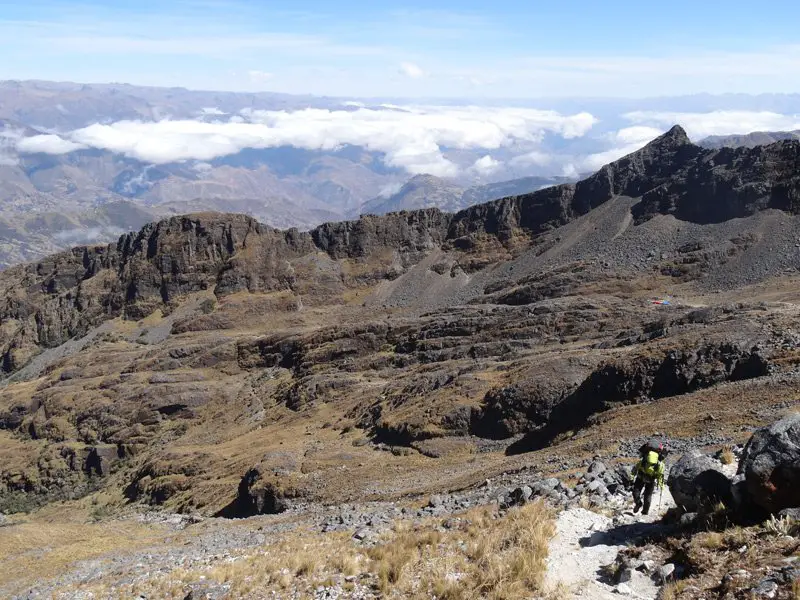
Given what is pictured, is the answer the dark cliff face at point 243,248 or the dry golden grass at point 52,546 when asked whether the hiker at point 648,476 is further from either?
the dark cliff face at point 243,248

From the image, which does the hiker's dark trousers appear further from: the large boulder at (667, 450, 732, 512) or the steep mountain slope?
the steep mountain slope

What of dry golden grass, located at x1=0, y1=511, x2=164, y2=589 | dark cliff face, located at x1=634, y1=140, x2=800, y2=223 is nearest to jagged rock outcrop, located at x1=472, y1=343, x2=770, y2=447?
dry golden grass, located at x1=0, y1=511, x2=164, y2=589

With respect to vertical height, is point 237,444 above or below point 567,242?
below

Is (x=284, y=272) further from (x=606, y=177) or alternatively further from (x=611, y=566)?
(x=611, y=566)

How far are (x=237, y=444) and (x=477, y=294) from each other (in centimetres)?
5943

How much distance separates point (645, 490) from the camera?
16.5 m

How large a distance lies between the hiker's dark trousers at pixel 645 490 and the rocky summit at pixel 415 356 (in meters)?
1.10

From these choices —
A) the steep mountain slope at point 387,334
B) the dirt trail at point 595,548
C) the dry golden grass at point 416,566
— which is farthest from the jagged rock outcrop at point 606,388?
the dry golden grass at point 416,566

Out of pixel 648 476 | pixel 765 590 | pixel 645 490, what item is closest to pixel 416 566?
pixel 645 490

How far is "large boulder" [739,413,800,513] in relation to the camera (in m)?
12.8

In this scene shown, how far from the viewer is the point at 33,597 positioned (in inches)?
822

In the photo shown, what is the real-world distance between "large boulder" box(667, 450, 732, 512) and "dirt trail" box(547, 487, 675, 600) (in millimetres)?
1158

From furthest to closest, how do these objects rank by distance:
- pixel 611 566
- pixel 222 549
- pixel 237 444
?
1. pixel 237 444
2. pixel 222 549
3. pixel 611 566

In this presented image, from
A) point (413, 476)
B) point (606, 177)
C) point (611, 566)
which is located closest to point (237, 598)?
point (611, 566)
